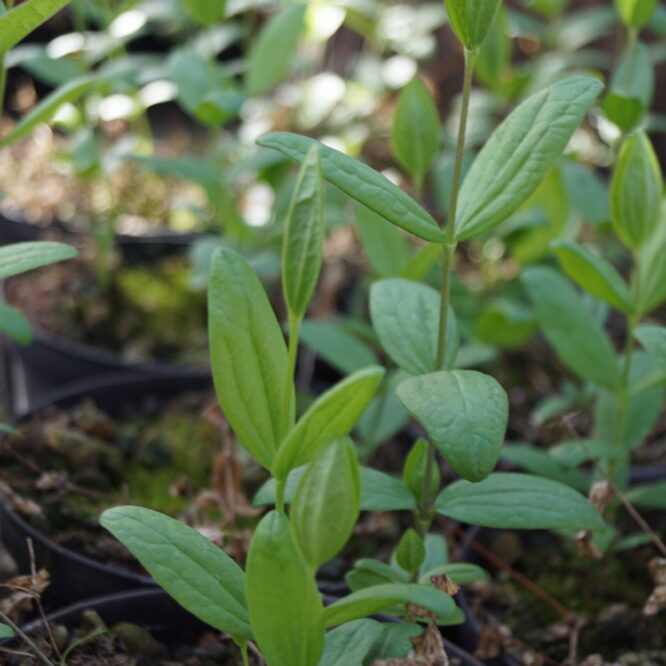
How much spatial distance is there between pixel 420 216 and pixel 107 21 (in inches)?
53.8

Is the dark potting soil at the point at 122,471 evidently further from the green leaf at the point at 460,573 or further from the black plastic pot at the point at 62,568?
the green leaf at the point at 460,573

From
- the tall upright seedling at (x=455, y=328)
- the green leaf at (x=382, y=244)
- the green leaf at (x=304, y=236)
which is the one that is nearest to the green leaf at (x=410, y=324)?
the tall upright seedling at (x=455, y=328)

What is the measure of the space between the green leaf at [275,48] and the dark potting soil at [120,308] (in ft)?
1.68

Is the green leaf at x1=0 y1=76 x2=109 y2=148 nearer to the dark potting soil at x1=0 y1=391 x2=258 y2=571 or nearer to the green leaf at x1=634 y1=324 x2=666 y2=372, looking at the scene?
the dark potting soil at x1=0 y1=391 x2=258 y2=571

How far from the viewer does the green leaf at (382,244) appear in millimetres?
1437

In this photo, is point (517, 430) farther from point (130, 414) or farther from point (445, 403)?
point (445, 403)

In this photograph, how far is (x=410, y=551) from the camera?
3.02ft

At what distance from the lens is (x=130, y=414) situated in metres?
1.67

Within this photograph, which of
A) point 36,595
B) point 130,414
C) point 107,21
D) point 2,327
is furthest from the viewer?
point 107,21

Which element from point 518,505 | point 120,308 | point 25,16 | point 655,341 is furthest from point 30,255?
point 120,308

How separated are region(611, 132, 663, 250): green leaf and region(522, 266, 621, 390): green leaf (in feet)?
0.46

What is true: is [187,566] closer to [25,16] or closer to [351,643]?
[351,643]

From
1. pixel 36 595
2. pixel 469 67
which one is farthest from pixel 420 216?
pixel 36 595

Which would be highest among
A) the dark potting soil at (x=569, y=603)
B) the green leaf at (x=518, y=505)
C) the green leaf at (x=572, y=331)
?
the green leaf at (x=518, y=505)
